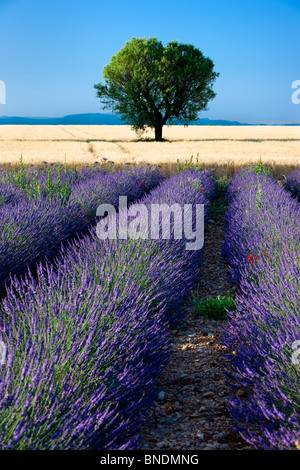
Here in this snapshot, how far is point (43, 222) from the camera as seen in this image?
479cm

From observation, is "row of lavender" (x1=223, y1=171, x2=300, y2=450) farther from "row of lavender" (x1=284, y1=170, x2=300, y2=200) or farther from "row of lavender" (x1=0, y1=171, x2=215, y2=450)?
"row of lavender" (x1=284, y1=170, x2=300, y2=200)

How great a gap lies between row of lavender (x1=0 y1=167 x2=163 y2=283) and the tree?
19.8 meters

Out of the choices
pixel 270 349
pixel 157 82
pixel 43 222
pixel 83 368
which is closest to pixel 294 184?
pixel 43 222

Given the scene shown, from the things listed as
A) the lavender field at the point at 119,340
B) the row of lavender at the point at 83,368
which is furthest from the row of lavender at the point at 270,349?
the row of lavender at the point at 83,368

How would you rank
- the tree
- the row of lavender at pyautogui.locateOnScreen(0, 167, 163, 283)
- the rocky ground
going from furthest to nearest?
the tree → the row of lavender at pyautogui.locateOnScreen(0, 167, 163, 283) → the rocky ground

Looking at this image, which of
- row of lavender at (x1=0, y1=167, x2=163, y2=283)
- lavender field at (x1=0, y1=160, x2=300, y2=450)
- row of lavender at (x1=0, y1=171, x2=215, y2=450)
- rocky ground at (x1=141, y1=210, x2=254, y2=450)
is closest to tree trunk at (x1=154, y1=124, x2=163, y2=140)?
row of lavender at (x1=0, y1=167, x2=163, y2=283)

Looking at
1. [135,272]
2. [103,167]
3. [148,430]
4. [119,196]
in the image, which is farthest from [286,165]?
[148,430]

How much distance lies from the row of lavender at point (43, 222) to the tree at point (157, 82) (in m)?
19.8

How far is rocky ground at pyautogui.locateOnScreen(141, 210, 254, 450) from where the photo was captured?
6.73 feet

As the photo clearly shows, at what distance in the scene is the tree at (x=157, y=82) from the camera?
25188 mm

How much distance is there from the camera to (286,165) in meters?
10.6

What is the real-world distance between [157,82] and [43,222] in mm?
22765

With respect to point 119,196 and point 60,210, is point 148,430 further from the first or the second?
point 119,196
